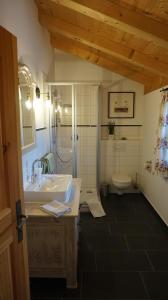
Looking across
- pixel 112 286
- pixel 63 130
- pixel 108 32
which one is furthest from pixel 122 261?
pixel 108 32

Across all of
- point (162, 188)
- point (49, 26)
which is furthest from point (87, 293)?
point (49, 26)

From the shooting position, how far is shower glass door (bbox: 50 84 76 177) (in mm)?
3727

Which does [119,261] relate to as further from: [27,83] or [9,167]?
[27,83]

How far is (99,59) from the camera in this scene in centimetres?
369

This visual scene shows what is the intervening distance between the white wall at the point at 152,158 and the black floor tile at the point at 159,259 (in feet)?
2.02

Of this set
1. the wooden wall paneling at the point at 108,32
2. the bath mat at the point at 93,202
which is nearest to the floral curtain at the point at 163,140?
the wooden wall paneling at the point at 108,32

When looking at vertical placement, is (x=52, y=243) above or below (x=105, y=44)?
below

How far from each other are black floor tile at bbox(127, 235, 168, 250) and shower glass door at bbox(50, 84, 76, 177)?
1.55 m

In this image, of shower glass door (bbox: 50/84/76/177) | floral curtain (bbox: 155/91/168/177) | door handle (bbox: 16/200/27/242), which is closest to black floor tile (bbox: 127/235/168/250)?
floral curtain (bbox: 155/91/168/177)

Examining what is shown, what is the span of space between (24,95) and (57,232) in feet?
4.62

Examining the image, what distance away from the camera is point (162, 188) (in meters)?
3.04

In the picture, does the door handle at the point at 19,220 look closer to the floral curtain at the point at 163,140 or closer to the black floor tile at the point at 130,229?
the black floor tile at the point at 130,229

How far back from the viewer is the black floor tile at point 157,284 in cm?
185

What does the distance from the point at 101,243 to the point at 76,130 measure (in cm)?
200
